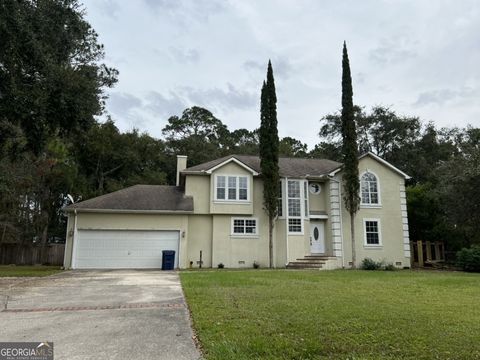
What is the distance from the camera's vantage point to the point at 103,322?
6.17 metres

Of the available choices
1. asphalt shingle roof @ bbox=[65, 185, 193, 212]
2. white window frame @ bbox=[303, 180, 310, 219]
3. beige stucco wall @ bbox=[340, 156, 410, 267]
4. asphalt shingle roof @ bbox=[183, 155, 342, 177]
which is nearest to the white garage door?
asphalt shingle roof @ bbox=[65, 185, 193, 212]

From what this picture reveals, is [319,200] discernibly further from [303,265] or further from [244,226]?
[244,226]

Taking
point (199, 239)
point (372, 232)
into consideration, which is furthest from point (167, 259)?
point (372, 232)

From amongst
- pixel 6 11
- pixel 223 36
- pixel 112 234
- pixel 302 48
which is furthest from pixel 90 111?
pixel 302 48

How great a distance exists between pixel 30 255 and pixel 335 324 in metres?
26.7

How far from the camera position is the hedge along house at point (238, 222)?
777 inches

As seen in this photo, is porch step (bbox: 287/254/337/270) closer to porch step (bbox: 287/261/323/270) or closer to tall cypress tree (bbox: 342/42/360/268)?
porch step (bbox: 287/261/323/270)

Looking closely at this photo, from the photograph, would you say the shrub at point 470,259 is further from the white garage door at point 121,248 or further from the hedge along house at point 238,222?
the white garage door at point 121,248

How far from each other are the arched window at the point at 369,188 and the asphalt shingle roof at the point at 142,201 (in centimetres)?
990

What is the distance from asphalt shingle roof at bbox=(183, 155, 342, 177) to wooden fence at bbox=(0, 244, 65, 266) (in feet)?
40.8

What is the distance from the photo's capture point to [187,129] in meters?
47.2

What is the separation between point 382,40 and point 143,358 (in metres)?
13.7

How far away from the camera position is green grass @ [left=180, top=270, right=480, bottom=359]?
4.48m

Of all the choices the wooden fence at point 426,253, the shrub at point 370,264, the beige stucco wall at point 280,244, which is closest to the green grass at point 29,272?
the beige stucco wall at point 280,244
